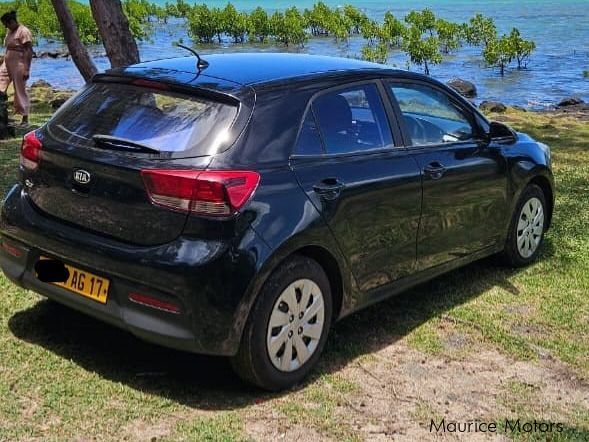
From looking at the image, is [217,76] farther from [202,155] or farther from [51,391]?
[51,391]

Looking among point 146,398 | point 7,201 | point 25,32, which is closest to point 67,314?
point 7,201

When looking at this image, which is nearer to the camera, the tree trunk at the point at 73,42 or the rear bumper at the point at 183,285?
the rear bumper at the point at 183,285

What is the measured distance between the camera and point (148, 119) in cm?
404

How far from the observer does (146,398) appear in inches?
154

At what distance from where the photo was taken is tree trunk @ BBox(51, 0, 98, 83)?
432 inches

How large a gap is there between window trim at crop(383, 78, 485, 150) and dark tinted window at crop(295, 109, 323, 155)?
2.58 ft

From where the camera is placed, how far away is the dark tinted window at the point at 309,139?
417 cm

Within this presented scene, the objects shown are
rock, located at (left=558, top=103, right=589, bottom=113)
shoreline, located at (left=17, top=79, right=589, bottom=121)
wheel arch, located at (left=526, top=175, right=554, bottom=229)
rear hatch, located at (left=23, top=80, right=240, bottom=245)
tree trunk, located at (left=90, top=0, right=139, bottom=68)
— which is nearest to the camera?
rear hatch, located at (left=23, top=80, right=240, bottom=245)

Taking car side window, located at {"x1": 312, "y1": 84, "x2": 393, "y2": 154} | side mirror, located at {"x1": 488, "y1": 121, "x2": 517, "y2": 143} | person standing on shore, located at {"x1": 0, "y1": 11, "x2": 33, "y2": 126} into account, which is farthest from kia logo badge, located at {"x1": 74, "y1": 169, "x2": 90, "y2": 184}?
person standing on shore, located at {"x1": 0, "y1": 11, "x2": 33, "y2": 126}

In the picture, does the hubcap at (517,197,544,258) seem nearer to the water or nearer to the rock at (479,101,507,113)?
the rock at (479,101,507,113)

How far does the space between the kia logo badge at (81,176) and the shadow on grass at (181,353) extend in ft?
3.21

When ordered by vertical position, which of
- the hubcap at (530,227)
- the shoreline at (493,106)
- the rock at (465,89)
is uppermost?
the hubcap at (530,227)

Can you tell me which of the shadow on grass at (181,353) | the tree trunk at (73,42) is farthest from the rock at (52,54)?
the shadow on grass at (181,353)

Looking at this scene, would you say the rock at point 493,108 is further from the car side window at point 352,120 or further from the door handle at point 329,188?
the door handle at point 329,188
